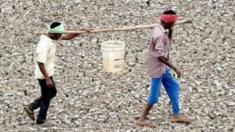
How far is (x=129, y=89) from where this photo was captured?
10.8m

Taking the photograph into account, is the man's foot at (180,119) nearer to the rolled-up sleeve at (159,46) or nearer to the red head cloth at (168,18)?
the rolled-up sleeve at (159,46)

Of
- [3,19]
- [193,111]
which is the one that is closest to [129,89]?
[193,111]

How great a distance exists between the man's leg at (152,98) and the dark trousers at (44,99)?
1.32 m

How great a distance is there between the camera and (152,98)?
29.6 ft

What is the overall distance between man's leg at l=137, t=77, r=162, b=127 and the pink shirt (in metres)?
0.13

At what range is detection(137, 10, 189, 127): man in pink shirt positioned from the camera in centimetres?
866

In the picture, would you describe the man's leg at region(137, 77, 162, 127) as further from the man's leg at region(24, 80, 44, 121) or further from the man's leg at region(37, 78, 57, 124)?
the man's leg at region(24, 80, 44, 121)

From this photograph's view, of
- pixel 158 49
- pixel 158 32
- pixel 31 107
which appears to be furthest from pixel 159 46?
pixel 31 107

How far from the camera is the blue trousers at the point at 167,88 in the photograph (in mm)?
8953

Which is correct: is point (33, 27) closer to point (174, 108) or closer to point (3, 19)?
point (3, 19)

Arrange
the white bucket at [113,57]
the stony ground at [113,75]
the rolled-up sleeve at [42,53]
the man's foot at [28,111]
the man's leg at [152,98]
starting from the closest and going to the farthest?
the rolled-up sleeve at [42,53] < the man's leg at [152,98] < the man's foot at [28,111] < the stony ground at [113,75] < the white bucket at [113,57]

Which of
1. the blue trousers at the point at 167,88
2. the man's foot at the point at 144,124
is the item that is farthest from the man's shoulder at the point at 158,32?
the man's foot at the point at 144,124

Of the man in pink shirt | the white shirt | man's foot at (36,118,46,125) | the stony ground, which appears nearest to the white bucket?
the stony ground

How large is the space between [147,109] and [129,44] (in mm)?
4008
